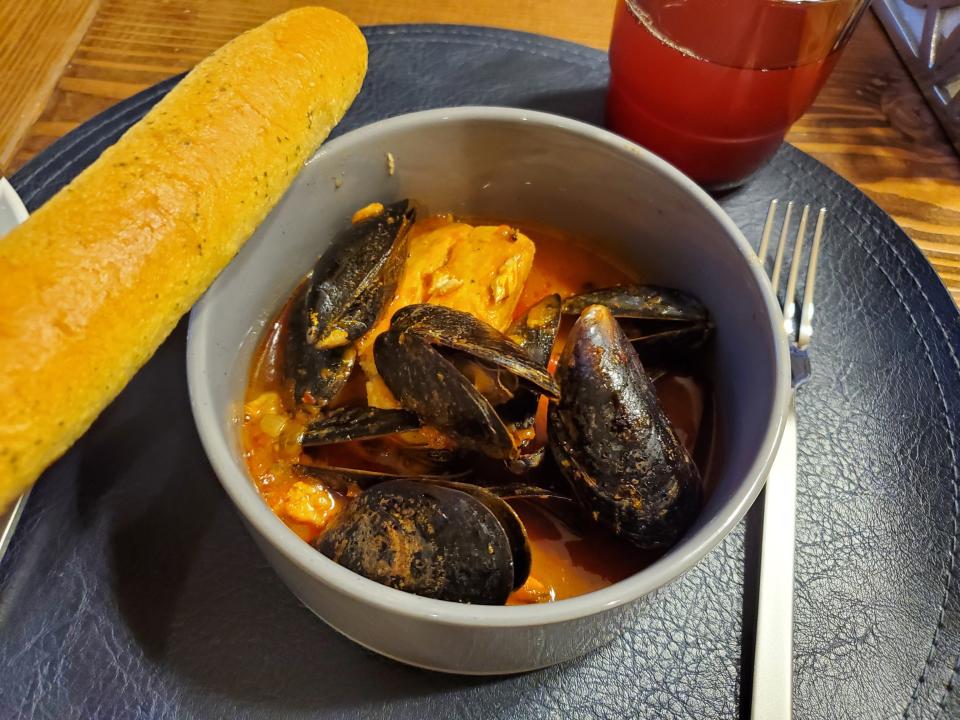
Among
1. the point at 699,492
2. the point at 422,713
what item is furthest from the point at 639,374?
the point at 422,713

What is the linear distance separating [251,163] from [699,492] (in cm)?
55

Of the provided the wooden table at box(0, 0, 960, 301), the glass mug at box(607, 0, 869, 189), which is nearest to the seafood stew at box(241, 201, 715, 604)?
the glass mug at box(607, 0, 869, 189)

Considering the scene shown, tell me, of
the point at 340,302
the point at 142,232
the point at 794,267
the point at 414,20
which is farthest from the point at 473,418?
the point at 414,20

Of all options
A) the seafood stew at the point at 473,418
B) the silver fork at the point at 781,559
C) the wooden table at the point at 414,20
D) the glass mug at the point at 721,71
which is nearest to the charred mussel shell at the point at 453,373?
the seafood stew at the point at 473,418

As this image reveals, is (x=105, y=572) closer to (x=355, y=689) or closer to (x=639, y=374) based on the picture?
(x=355, y=689)

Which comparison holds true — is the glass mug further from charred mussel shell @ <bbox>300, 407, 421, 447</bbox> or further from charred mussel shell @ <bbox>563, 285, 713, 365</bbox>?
charred mussel shell @ <bbox>300, 407, 421, 447</bbox>

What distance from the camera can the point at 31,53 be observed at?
138cm

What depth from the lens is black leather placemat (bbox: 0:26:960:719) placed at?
0.72m

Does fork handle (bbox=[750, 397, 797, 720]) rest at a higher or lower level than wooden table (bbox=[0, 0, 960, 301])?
lower

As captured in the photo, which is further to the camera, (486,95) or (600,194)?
(486,95)

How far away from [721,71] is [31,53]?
127 cm

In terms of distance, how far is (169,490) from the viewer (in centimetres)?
83

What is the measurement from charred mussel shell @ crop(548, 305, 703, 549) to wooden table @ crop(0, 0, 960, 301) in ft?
2.46

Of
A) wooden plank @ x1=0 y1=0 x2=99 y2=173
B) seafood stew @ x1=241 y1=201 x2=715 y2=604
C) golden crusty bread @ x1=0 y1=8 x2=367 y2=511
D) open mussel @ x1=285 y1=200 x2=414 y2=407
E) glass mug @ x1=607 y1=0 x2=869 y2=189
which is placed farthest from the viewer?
wooden plank @ x1=0 y1=0 x2=99 y2=173
